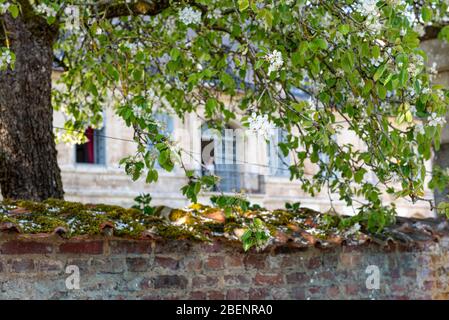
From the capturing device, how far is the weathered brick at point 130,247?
5082 mm

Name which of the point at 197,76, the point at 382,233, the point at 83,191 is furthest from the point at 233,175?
the point at 197,76

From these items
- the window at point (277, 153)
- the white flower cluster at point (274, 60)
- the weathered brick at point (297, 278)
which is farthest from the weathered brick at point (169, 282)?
the white flower cluster at point (274, 60)

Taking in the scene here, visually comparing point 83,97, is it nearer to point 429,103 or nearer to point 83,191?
point 429,103

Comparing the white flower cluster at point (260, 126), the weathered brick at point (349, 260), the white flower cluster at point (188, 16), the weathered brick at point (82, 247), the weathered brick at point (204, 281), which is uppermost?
the white flower cluster at point (188, 16)

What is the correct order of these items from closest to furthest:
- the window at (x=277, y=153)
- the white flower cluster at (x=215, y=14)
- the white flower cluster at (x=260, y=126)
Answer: the white flower cluster at (x=260, y=126) → the white flower cluster at (x=215, y=14) → the window at (x=277, y=153)

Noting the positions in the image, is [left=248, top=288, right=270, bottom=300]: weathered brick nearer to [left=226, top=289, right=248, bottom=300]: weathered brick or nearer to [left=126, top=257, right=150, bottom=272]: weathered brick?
[left=226, top=289, right=248, bottom=300]: weathered brick

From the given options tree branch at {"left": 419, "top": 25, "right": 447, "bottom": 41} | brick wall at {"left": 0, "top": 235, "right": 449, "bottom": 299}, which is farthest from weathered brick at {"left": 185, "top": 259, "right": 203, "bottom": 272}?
tree branch at {"left": 419, "top": 25, "right": 447, "bottom": 41}

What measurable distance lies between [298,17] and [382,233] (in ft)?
7.97

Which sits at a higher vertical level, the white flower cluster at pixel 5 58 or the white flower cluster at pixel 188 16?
the white flower cluster at pixel 188 16

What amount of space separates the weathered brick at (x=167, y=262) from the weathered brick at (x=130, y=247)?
98 millimetres

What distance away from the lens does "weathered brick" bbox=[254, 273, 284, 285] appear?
572 cm

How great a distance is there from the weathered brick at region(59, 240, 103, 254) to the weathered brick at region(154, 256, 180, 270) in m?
0.44

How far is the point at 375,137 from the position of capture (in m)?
5.16

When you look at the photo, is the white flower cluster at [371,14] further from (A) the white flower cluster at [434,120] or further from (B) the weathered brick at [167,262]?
(B) the weathered brick at [167,262]
